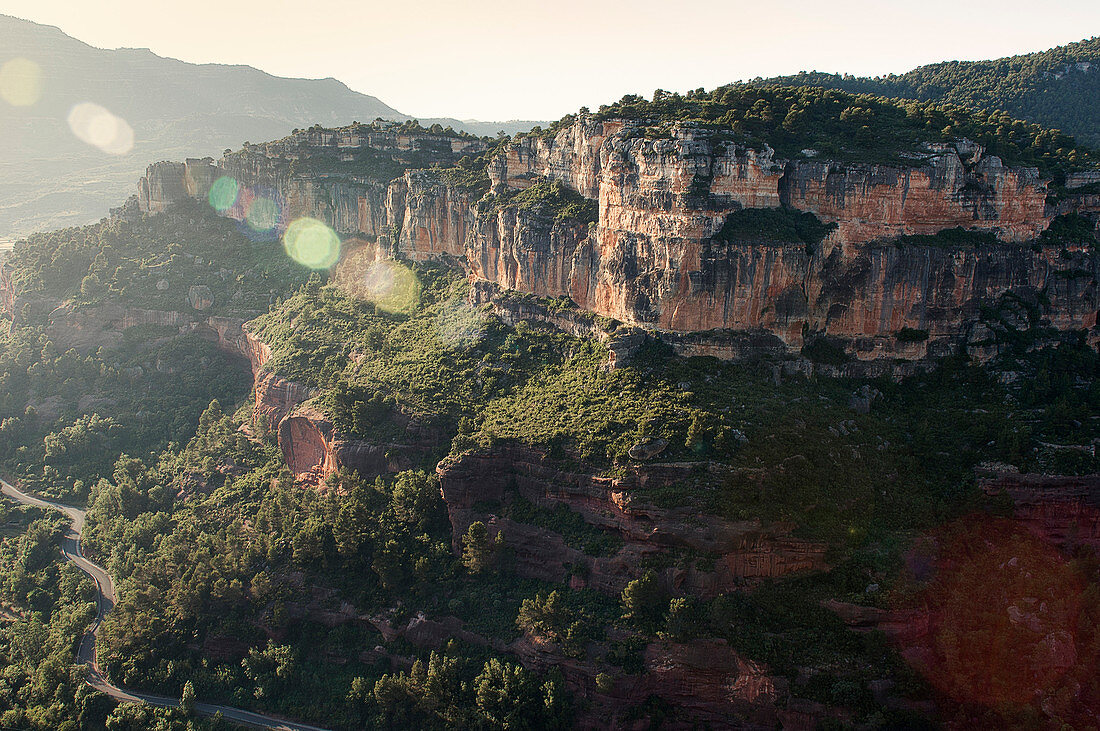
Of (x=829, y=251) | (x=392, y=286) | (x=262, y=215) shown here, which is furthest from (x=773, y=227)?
(x=262, y=215)

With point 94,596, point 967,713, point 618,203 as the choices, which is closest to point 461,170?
point 618,203

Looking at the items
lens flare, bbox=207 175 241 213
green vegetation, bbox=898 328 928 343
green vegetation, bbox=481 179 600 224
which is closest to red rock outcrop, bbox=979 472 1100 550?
green vegetation, bbox=898 328 928 343

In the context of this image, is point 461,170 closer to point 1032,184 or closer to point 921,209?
point 921,209

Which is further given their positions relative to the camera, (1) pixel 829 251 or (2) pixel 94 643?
(2) pixel 94 643

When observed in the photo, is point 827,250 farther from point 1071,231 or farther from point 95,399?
point 95,399

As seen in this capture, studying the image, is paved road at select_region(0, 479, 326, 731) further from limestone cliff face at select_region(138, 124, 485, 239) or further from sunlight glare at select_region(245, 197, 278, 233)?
limestone cliff face at select_region(138, 124, 485, 239)
